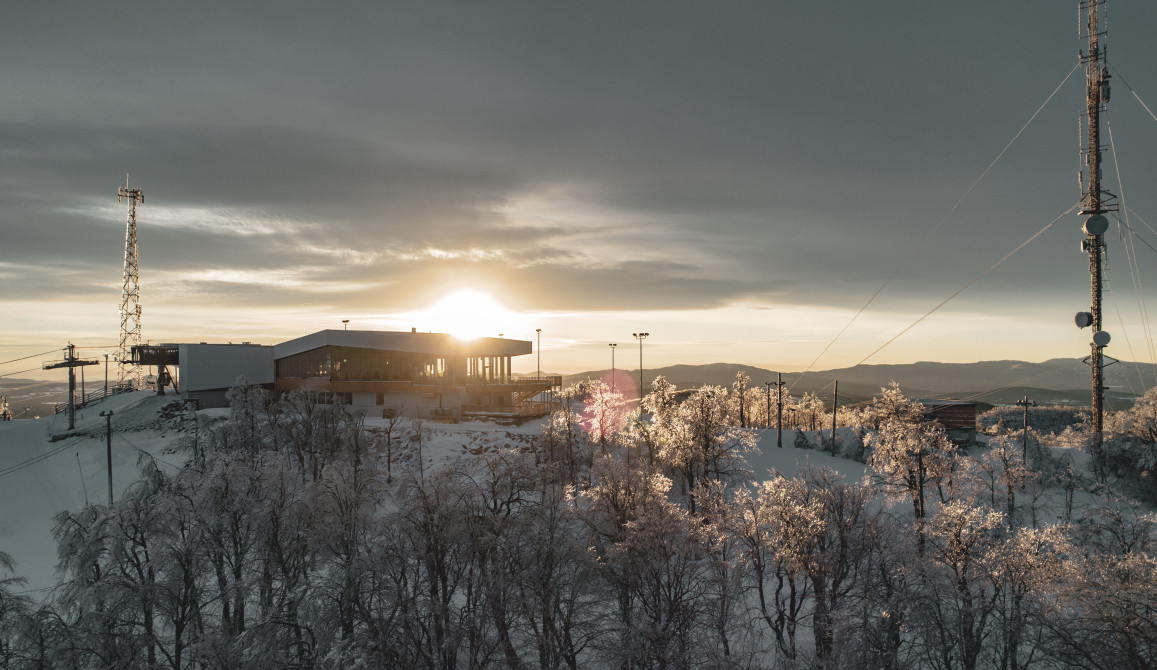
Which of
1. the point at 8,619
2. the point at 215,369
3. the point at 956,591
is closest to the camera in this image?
the point at 8,619

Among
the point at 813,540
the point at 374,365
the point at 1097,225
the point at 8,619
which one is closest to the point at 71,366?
the point at 374,365

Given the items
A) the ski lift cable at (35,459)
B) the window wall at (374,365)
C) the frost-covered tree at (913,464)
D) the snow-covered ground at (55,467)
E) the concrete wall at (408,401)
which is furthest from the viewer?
the window wall at (374,365)

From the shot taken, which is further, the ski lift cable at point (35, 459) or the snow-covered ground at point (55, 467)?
the ski lift cable at point (35, 459)

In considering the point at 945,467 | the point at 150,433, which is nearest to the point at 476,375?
the point at 150,433

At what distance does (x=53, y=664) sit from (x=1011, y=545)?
38.1m

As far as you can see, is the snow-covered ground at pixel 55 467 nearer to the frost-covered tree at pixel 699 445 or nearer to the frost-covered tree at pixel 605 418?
the frost-covered tree at pixel 605 418

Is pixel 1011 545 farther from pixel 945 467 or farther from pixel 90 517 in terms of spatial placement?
pixel 90 517

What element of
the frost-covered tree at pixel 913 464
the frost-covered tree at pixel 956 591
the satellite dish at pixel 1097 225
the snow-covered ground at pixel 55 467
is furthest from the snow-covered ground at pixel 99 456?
the satellite dish at pixel 1097 225

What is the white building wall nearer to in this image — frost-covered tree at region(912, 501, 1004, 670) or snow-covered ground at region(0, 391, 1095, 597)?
snow-covered ground at region(0, 391, 1095, 597)

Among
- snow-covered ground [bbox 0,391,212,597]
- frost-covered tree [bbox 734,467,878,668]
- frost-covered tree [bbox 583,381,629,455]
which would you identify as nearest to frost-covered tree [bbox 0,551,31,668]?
snow-covered ground [bbox 0,391,212,597]

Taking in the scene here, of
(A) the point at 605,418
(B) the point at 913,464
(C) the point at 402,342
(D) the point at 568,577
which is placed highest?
(C) the point at 402,342

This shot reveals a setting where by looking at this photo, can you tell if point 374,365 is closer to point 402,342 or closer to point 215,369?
point 402,342

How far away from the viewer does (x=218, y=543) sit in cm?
2872

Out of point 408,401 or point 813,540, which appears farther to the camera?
point 408,401
